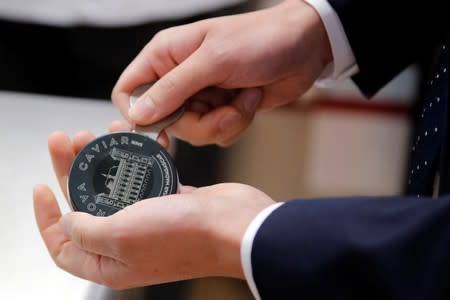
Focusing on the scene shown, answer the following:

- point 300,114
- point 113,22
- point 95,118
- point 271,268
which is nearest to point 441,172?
point 271,268

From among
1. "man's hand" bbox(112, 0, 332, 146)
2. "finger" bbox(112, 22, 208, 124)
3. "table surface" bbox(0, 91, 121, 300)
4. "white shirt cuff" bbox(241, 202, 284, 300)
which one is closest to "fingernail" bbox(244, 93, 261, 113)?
"man's hand" bbox(112, 0, 332, 146)

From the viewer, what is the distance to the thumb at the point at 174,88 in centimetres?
87

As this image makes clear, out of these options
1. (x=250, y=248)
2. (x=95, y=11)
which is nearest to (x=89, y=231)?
(x=250, y=248)

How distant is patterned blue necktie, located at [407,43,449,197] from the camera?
0.77 m

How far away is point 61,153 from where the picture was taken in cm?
80

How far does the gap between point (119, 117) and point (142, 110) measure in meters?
0.25

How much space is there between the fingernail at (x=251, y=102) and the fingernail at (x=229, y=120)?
2cm

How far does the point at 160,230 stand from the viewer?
655 mm

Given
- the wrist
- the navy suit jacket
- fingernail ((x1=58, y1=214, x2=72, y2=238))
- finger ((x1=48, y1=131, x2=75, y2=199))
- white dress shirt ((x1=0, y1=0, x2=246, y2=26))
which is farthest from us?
white dress shirt ((x1=0, y1=0, x2=246, y2=26))

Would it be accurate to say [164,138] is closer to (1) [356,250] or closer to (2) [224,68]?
(2) [224,68]

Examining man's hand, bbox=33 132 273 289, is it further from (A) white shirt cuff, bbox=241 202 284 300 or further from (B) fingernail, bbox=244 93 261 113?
(B) fingernail, bbox=244 93 261 113

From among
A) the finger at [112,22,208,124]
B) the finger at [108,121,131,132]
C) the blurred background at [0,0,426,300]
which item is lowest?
the blurred background at [0,0,426,300]

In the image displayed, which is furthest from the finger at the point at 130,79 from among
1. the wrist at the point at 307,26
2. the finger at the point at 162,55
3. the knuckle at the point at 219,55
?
the wrist at the point at 307,26

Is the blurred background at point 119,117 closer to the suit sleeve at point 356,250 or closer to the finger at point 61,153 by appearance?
the finger at point 61,153
